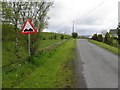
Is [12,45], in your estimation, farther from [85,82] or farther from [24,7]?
[85,82]

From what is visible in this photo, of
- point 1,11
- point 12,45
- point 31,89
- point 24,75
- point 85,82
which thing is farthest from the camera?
point 12,45

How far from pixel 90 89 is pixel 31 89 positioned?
1.98 metres

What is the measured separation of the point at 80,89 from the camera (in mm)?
8359

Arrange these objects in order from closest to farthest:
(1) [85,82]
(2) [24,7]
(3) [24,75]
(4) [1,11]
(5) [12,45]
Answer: (1) [85,82]
(3) [24,75]
(4) [1,11]
(2) [24,7]
(5) [12,45]

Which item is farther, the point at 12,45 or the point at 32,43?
the point at 12,45

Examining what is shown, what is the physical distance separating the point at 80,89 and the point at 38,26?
13.1m

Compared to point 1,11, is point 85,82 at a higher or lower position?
lower

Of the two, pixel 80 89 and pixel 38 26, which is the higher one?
pixel 38 26

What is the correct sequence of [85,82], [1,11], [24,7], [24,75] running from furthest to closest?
[24,7] < [1,11] < [24,75] < [85,82]

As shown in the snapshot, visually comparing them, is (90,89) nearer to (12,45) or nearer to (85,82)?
(85,82)

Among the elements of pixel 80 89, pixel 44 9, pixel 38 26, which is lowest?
pixel 80 89

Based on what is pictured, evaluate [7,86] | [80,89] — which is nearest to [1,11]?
[7,86]

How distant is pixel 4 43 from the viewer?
22.2 metres

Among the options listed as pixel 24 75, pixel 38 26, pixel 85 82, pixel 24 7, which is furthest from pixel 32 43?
pixel 85 82
